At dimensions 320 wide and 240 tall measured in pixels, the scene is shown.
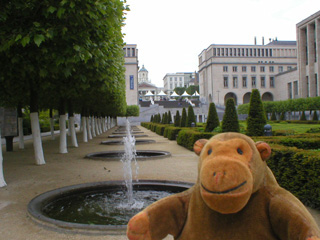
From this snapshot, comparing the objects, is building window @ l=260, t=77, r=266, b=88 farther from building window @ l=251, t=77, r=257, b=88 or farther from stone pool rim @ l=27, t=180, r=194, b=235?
stone pool rim @ l=27, t=180, r=194, b=235

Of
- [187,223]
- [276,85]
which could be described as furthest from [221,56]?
[187,223]

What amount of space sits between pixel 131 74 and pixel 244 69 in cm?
3518

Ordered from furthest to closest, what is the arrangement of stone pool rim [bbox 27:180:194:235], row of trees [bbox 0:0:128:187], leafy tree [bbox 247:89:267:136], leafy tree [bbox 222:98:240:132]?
leafy tree [bbox 222:98:240:132] < leafy tree [bbox 247:89:267:136] < row of trees [bbox 0:0:128:187] < stone pool rim [bbox 27:180:194:235]

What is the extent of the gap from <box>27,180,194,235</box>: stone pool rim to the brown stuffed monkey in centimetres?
207

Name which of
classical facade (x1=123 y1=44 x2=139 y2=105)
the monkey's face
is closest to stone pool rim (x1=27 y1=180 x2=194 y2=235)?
the monkey's face

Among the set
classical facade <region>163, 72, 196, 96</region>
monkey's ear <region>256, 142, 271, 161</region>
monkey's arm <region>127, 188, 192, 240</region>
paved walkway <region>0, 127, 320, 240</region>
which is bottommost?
paved walkway <region>0, 127, 320, 240</region>

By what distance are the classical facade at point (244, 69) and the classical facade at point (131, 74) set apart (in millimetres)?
23399

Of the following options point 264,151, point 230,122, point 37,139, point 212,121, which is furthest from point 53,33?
point 212,121

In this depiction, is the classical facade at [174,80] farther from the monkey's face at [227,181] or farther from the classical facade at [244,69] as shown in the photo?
the monkey's face at [227,181]

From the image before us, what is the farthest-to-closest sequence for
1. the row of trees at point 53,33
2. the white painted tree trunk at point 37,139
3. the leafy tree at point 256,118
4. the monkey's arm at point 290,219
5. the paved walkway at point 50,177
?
1. the leafy tree at point 256,118
2. the white painted tree trunk at point 37,139
3. the row of trees at point 53,33
4. the paved walkway at point 50,177
5. the monkey's arm at point 290,219

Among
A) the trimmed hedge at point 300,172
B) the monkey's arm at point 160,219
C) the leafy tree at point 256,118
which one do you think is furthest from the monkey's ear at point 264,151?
A: the leafy tree at point 256,118

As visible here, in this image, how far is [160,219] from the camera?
231 centimetres

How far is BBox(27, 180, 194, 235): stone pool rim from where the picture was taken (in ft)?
13.7

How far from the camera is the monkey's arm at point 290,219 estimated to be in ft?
6.17
